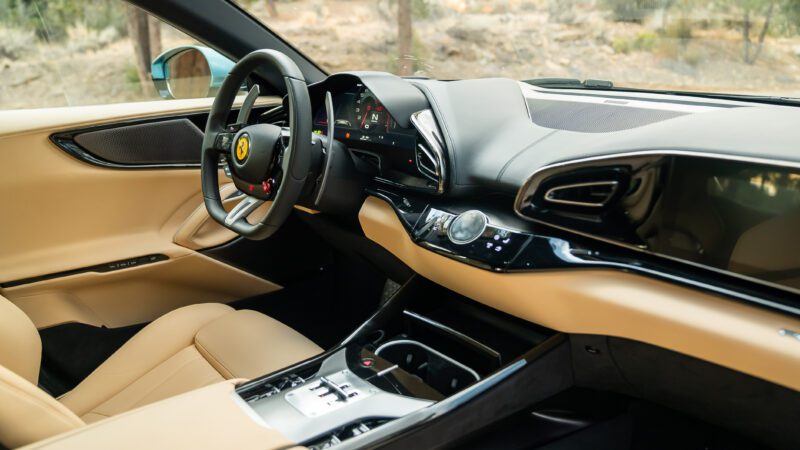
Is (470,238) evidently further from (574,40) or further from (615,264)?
(574,40)

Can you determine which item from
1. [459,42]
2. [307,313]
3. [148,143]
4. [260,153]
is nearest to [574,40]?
[459,42]

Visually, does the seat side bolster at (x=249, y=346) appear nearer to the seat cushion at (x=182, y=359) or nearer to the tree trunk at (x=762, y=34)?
the seat cushion at (x=182, y=359)

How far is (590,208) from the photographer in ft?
4.16

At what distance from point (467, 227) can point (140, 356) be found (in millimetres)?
871

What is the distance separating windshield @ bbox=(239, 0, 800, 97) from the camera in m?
1.67

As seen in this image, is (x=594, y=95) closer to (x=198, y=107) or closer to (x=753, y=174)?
(x=753, y=174)

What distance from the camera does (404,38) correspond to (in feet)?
9.37

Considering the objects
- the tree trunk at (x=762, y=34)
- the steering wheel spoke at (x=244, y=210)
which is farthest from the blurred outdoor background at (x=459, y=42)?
the steering wheel spoke at (x=244, y=210)

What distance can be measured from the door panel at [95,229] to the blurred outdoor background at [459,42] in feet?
0.67

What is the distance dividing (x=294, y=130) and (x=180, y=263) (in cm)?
94

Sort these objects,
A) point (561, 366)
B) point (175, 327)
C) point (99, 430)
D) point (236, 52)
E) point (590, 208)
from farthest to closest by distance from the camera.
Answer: point (236, 52), point (175, 327), point (561, 366), point (590, 208), point (99, 430)

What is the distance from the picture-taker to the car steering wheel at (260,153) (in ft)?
5.07

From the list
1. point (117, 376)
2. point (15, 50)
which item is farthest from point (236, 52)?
point (15, 50)

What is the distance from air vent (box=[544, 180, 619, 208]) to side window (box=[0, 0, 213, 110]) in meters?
1.35
